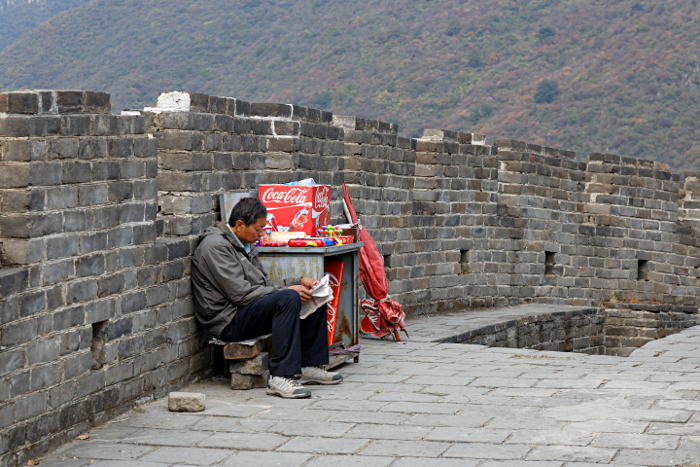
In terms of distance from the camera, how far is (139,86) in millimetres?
57094

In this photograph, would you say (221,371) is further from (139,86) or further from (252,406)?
(139,86)

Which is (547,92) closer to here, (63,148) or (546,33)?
(546,33)

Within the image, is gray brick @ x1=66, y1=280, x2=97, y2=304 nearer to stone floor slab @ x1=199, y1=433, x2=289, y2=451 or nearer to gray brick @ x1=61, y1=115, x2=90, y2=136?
gray brick @ x1=61, y1=115, x2=90, y2=136

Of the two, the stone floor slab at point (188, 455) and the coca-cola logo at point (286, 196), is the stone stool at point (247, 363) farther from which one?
the stone floor slab at point (188, 455)

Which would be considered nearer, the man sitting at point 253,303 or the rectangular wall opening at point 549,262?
the man sitting at point 253,303

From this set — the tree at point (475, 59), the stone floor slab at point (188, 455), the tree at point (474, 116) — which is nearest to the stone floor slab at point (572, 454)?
the stone floor slab at point (188, 455)

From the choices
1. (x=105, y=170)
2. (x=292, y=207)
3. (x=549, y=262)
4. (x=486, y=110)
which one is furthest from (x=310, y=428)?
(x=486, y=110)

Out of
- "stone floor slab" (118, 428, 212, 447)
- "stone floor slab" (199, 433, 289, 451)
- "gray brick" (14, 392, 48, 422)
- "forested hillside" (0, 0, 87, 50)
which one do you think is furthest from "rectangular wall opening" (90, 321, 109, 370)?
"forested hillside" (0, 0, 87, 50)

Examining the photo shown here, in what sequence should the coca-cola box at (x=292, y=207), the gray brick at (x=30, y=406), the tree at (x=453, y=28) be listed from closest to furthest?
1. the gray brick at (x=30, y=406)
2. the coca-cola box at (x=292, y=207)
3. the tree at (x=453, y=28)

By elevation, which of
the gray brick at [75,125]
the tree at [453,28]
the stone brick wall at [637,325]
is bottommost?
the stone brick wall at [637,325]

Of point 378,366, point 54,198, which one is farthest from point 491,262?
point 54,198

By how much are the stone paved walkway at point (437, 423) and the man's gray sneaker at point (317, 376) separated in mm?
110

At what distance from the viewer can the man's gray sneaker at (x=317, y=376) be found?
6.75m

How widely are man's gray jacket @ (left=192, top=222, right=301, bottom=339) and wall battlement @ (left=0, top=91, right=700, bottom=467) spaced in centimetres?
13
